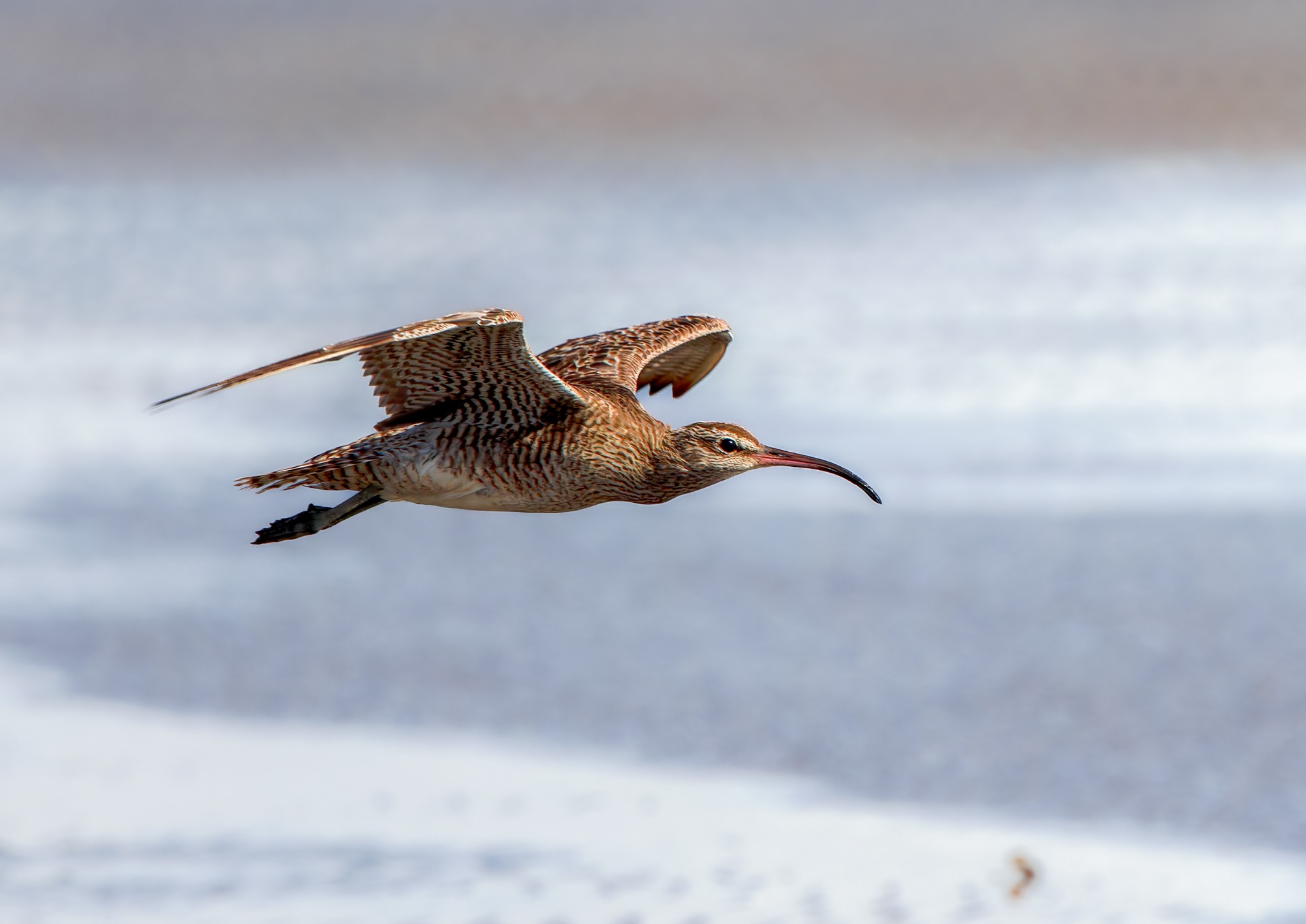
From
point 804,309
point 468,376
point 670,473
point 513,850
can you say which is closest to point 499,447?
point 468,376

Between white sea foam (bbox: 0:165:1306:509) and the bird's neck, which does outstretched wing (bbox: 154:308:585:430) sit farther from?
white sea foam (bbox: 0:165:1306:509)

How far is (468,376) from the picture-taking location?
402 inches

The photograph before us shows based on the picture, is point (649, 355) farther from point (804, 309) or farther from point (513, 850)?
point (804, 309)

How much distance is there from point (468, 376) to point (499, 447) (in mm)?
395

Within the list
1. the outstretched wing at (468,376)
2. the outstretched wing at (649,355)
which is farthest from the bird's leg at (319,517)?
the outstretched wing at (649,355)

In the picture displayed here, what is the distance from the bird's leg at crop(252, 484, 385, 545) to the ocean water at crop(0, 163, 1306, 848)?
7.63m

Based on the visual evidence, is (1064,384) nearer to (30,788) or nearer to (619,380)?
(30,788)

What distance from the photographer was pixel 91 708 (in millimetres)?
19047

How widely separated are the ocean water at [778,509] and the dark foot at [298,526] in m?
7.63

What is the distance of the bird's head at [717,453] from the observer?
424 inches

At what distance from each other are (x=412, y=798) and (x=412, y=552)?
5.30 metres

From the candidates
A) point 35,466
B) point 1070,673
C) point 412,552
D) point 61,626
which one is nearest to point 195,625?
point 61,626

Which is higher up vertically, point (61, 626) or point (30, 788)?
point (61, 626)

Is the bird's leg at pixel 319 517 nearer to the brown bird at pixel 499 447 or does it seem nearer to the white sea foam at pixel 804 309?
the brown bird at pixel 499 447
